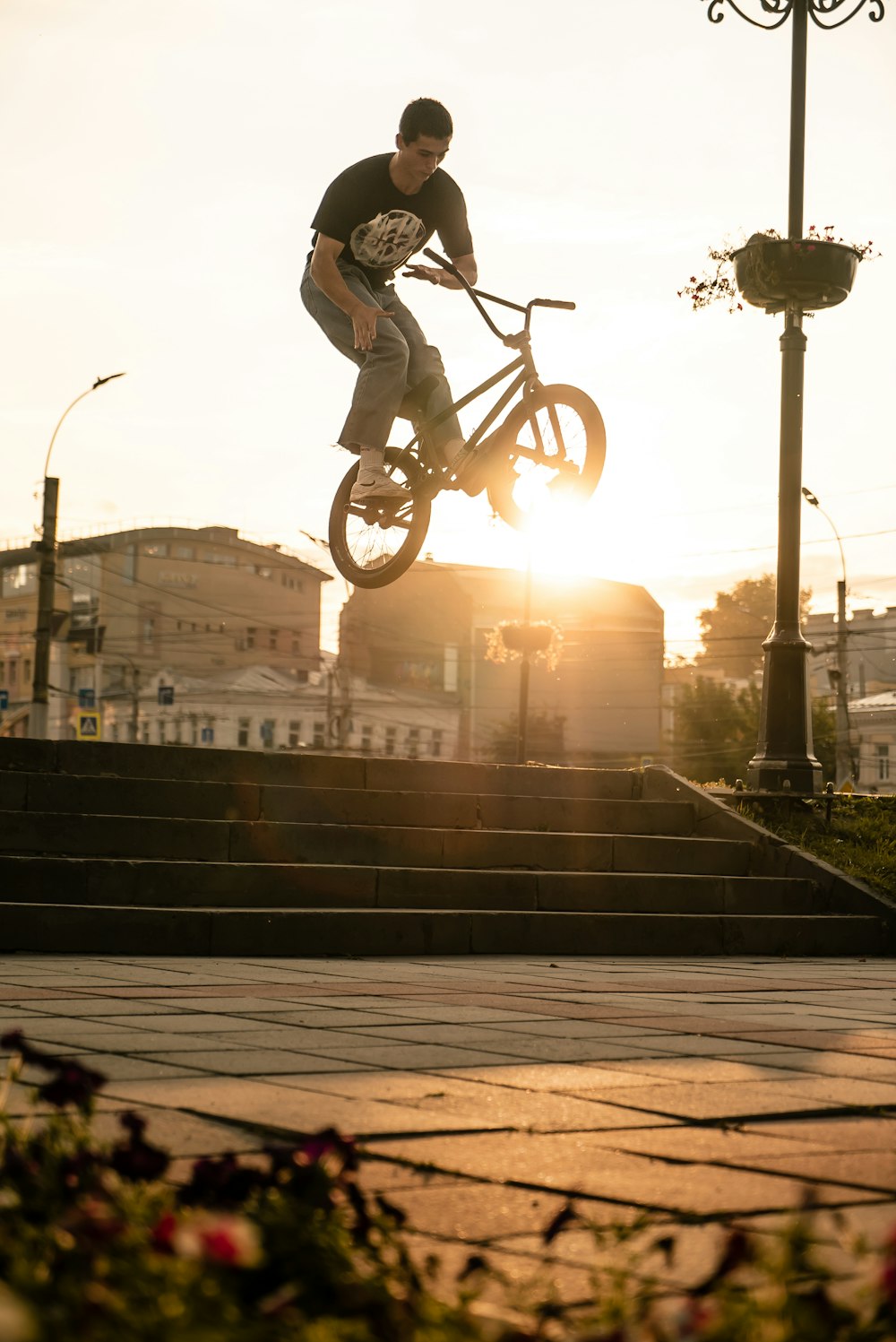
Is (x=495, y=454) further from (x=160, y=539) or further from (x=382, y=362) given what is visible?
(x=160, y=539)

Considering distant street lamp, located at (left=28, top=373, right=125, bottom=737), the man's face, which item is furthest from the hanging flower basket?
distant street lamp, located at (left=28, top=373, right=125, bottom=737)

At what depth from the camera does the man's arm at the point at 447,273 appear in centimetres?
875

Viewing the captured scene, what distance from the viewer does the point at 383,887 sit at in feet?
28.1

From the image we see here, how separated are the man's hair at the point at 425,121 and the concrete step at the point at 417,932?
409 cm

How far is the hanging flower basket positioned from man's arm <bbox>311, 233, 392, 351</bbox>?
200 inches

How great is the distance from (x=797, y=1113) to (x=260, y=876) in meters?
4.98

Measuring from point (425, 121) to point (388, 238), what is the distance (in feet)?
2.28

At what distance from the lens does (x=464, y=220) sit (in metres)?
8.69

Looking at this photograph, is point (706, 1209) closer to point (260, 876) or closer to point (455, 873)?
point (260, 876)

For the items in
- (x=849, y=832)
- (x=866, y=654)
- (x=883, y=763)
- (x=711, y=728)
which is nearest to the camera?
(x=849, y=832)

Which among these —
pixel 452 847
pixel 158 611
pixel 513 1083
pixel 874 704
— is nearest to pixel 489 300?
pixel 452 847

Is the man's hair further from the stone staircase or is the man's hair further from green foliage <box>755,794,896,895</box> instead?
green foliage <box>755,794,896,895</box>

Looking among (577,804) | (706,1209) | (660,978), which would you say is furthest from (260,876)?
(706,1209)

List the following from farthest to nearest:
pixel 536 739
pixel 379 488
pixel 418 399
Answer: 1. pixel 536 739
2. pixel 418 399
3. pixel 379 488
